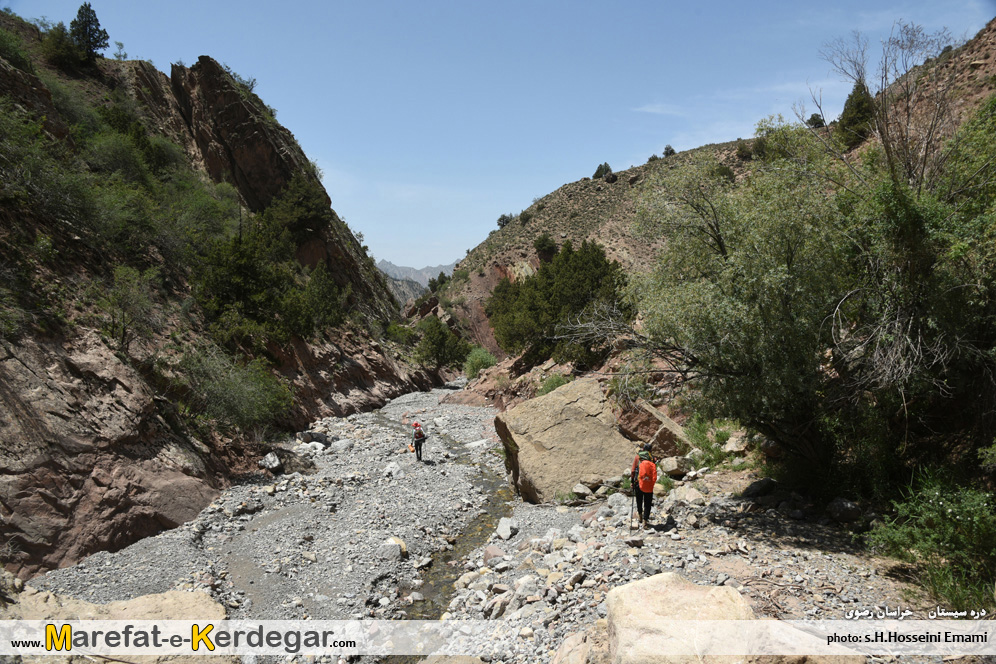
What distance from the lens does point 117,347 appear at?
12.6 m

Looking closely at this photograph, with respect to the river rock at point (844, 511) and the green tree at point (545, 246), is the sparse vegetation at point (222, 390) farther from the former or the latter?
the green tree at point (545, 246)

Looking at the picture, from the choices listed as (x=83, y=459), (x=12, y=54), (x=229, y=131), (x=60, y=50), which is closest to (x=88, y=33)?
(x=60, y=50)

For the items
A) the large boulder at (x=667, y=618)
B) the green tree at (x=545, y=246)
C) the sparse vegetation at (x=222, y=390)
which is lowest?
the large boulder at (x=667, y=618)

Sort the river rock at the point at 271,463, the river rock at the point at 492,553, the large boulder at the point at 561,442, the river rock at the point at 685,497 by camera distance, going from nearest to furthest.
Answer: the river rock at the point at 492,553 → the river rock at the point at 685,497 → the large boulder at the point at 561,442 → the river rock at the point at 271,463

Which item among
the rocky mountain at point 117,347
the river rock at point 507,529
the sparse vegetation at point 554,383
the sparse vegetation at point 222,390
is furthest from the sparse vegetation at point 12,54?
→ the river rock at point 507,529

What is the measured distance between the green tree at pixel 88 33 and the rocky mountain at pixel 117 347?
4.39 m

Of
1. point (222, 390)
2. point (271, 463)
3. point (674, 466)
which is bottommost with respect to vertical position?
point (674, 466)

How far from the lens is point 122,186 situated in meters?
18.6

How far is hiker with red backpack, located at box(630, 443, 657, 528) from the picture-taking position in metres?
8.95

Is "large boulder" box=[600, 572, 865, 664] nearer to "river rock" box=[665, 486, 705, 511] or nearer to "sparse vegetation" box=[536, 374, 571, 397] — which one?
"river rock" box=[665, 486, 705, 511]

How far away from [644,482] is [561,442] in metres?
4.45

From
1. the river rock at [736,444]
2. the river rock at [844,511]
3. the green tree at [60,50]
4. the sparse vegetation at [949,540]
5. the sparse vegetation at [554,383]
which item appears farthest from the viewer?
the green tree at [60,50]

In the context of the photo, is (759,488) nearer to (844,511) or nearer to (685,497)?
(685,497)

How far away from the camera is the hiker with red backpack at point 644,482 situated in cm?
895
